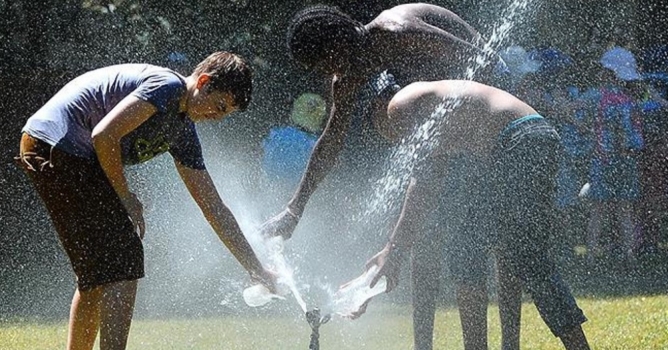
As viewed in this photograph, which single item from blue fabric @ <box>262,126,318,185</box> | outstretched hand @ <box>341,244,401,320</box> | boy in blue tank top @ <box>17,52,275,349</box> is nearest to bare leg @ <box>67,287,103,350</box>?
boy in blue tank top @ <box>17,52,275,349</box>

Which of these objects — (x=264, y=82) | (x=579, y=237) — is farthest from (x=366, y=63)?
(x=264, y=82)

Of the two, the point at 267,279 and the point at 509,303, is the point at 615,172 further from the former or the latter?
the point at 267,279

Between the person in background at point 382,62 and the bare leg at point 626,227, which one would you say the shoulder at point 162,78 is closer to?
the person in background at point 382,62

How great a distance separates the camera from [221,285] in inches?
303

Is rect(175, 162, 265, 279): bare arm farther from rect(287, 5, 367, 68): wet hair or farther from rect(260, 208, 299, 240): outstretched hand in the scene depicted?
rect(287, 5, 367, 68): wet hair

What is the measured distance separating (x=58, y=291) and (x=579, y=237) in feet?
13.7

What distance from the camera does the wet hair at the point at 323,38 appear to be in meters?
4.35

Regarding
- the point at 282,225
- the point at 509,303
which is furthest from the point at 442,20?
the point at 509,303

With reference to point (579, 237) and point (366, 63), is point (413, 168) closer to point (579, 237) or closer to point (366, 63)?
point (366, 63)

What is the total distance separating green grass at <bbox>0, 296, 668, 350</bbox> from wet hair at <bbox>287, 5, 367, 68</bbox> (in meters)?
1.60

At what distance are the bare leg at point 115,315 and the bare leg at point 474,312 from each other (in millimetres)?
1333

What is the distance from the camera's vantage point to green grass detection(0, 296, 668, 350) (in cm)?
550

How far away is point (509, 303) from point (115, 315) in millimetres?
1515

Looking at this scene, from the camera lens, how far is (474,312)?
4500 millimetres
